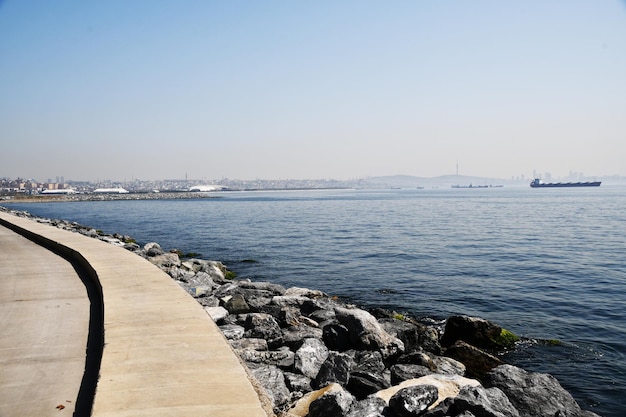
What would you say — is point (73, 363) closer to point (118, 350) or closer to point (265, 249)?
point (118, 350)

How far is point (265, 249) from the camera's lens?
83.7ft

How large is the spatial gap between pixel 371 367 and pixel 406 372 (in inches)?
22.0

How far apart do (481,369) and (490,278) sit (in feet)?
30.9

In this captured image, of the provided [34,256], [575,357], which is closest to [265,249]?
[34,256]

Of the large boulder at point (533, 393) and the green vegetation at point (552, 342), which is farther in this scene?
the green vegetation at point (552, 342)

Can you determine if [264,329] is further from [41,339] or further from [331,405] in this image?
[331,405]

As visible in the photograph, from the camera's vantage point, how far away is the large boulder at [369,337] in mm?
7395

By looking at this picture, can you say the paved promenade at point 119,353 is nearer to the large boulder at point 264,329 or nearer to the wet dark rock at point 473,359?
the large boulder at point 264,329

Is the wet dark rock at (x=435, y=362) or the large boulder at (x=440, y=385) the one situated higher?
the large boulder at (x=440, y=385)

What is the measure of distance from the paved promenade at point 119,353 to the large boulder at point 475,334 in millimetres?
5263

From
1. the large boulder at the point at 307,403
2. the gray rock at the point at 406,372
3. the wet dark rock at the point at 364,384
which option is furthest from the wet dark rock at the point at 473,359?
the large boulder at the point at 307,403

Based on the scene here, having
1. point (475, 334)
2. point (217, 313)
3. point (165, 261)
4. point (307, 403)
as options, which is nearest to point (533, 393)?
point (307, 403)

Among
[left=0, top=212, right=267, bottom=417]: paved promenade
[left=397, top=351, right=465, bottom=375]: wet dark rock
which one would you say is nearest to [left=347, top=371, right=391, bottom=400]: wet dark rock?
[left=397, top=351, right=465, bottom=375]: wet dark rock

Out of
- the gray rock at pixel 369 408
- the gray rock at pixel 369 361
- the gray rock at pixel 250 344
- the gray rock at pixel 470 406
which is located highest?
the gray rock at pixel 470 406
